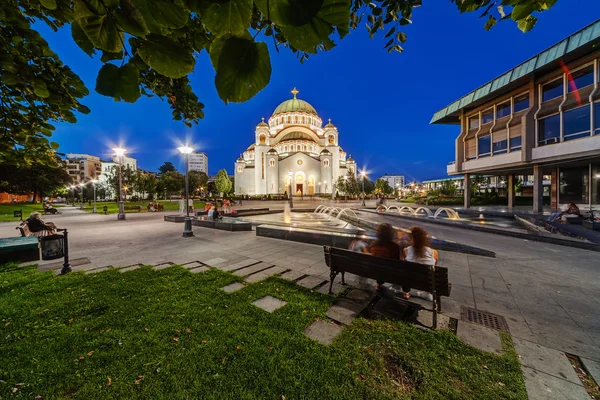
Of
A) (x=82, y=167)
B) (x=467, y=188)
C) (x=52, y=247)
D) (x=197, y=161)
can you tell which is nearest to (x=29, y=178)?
(x=52, y=247)

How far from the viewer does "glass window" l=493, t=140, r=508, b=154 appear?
77.7 ft

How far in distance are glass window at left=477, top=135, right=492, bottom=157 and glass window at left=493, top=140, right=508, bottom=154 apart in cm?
62

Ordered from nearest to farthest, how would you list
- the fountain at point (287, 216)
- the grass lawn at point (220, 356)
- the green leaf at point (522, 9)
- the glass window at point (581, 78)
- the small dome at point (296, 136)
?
the green leaf at point (522, 9) < the grass lawn at point (220, 356) < the fountain at point (287, 216) < the glass window at point (581, 78) < the small dome at point (296, 136)

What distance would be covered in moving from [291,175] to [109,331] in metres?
60.4

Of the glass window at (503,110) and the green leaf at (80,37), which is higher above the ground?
the glass window at (503,110)

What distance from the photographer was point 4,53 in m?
2.23

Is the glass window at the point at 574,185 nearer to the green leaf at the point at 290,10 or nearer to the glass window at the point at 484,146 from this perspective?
the glass window at the point at 484,146

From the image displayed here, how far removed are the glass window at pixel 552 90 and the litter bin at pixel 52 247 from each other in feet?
112

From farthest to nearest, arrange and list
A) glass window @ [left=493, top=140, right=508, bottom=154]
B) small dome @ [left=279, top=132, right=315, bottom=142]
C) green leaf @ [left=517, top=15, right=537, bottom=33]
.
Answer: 1. small dome @ [left=279, top=132, right=315, bottom=142]
2. glass window @ [left=493, top=140, right=508, bottom=154]
3. green leaf @ [left=517, top=15, right=537, bottom=33]

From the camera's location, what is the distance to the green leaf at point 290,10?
2.51 feet

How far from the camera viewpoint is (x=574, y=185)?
2441 cm

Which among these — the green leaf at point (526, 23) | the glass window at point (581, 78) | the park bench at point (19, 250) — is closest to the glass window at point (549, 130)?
the glass window at point (581, 78)

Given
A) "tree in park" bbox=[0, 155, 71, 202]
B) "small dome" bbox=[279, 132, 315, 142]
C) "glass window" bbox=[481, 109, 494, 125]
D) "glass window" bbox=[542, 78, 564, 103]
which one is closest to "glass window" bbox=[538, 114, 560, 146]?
"glass window" bbox=[542, 78, 564, 103]

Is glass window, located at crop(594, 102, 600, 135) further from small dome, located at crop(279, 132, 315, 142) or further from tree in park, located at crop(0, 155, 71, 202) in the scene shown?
small dome, located at crop(279, 132, 315, 142)
